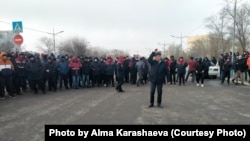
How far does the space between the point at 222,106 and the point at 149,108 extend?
2.79m

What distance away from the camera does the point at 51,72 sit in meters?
20.0

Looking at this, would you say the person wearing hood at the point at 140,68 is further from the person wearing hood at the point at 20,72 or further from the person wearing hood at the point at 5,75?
the person wearing hood at the point at 5,75

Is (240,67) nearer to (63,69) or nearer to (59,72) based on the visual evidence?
(63,69)

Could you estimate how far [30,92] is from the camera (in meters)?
19.2

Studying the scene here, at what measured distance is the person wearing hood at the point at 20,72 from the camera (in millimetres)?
18297

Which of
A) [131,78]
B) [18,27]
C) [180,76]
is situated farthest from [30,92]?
[180,76]

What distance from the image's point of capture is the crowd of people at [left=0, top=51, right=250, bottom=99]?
18031mm

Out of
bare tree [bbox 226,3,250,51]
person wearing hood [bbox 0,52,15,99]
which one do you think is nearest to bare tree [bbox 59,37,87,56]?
bare tree [bbox 226,3,250,51]

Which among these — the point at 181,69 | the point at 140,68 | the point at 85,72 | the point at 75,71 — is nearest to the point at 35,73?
the point at 75,71

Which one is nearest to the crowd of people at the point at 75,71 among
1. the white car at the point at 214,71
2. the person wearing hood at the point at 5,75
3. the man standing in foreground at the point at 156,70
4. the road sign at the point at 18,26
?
the person wearing hood at the point at 5,75

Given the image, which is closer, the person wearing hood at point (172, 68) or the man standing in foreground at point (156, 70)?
the man standing in foreground at point (156, 70)

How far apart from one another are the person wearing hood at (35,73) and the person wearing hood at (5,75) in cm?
139

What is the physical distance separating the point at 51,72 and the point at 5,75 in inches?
134

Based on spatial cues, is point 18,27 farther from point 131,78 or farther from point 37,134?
point 37,134
